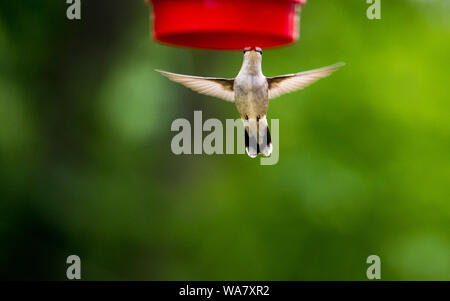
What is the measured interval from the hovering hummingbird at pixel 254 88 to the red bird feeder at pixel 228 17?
0.30 metres

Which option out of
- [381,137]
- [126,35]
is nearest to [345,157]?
[381,137]

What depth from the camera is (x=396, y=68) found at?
26.1 ft

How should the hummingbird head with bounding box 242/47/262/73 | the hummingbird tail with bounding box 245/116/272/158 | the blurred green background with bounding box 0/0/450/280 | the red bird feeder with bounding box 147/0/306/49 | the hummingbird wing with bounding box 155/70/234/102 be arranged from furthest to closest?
the blurred green background with bounding box 0/0/450/280 < the hummingbird wing with bounding box 155/70/234/102 < the hummingbird tail with bounding box 245/116/272/158 < the hummingbird head with bounding box 242/47/262/73 < the red bird feeder with bounding box 147/0/306/49

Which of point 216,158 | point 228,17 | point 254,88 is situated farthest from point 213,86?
point 216,158

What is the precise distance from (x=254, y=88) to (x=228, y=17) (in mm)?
630

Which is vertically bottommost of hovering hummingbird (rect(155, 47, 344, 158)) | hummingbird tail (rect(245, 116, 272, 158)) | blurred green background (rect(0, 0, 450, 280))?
hummingbird tail (rect(245, 116, 272, 158))

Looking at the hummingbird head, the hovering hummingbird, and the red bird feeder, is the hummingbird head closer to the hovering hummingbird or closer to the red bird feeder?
the hovering hummingbird

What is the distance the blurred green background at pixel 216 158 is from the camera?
20.7 ft

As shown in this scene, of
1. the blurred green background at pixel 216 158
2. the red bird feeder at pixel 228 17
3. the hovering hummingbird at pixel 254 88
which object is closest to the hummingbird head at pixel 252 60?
the hovering hummingbird at pixel 254 88

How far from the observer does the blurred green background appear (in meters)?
6.31

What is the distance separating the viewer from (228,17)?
2279 mm

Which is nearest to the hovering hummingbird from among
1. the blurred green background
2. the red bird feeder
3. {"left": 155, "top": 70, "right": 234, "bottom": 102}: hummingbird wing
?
{"left": 155, "top": 70, "right": 234, "bottom": 102}: hummingbird wing

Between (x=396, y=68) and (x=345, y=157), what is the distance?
113cm
